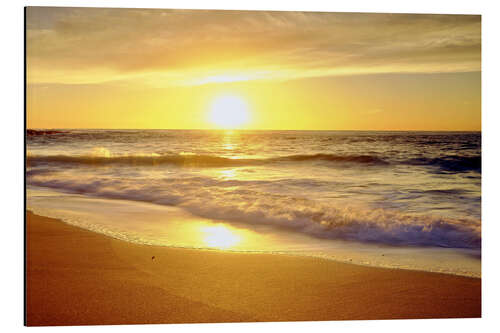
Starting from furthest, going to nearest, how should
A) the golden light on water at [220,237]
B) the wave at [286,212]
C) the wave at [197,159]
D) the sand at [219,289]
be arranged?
the wave at [197,159] < the wave at [286,212] < the golden light on water at [220,237] < the sand at [219,289]

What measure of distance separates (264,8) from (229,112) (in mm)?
848

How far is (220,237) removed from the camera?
3.87 m

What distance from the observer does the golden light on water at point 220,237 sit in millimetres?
3713

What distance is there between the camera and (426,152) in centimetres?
407

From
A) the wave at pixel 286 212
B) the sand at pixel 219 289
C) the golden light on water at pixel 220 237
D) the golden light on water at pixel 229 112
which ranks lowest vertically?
the sand at pixel 219 289

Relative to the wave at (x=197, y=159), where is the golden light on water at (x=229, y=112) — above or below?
above

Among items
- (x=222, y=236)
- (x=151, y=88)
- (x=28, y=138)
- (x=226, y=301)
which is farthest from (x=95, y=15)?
(x=226, y=301)

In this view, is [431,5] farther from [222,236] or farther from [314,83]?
[222,236]

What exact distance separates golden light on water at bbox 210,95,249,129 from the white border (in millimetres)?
715

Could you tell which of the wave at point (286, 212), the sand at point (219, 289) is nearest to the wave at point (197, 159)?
the wave at point (286, 212)

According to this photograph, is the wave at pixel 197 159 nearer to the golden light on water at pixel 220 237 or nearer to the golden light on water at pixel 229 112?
the golden light on water at pixel 229 112

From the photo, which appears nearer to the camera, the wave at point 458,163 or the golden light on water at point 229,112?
the wave at point 458,163

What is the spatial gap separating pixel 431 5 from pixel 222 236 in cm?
232

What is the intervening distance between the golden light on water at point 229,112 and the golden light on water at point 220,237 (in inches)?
33.3
